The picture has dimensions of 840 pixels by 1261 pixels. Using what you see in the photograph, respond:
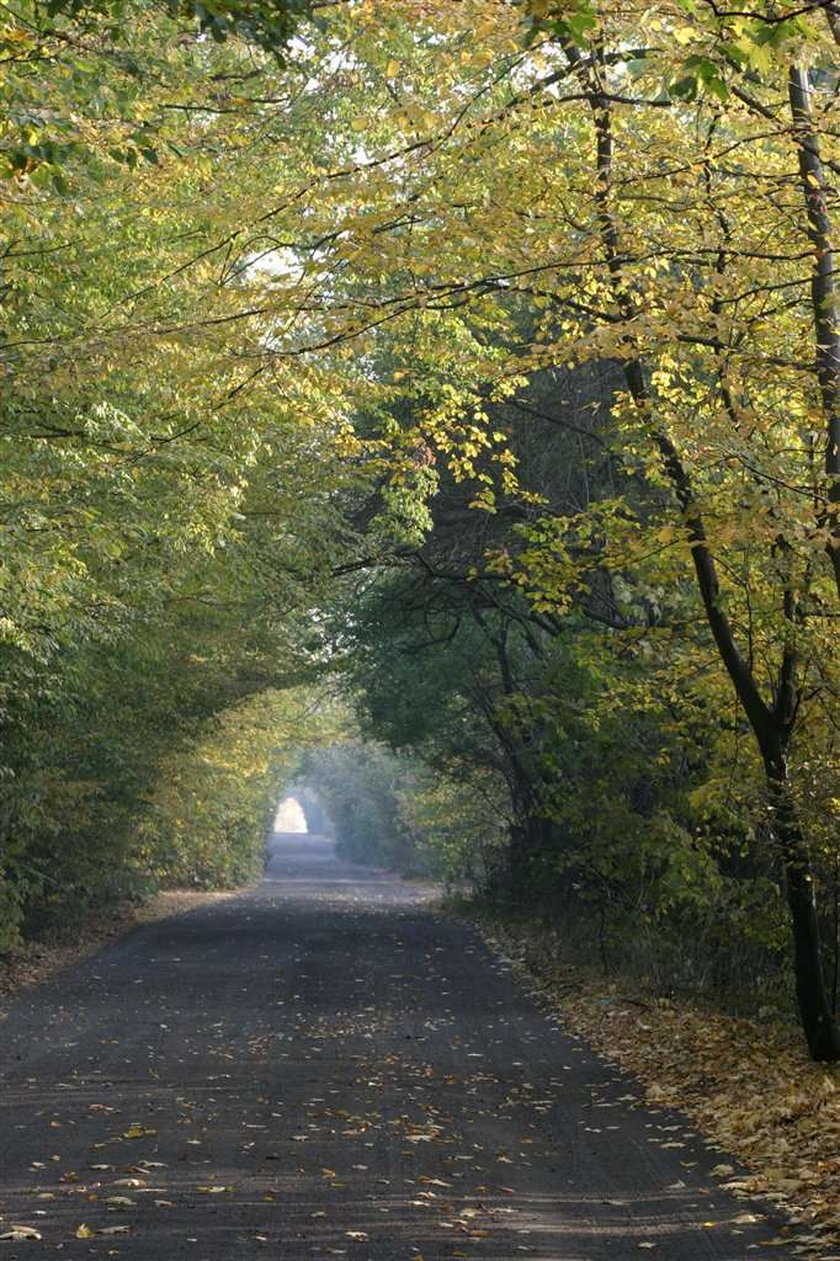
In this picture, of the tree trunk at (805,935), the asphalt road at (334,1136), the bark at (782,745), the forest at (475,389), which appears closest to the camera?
the asphalt road at (334,1136)

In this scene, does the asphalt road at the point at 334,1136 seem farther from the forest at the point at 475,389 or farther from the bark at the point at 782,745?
the forest at the point at 475,389

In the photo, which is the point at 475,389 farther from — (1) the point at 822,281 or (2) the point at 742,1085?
(2) the point at 742,1085

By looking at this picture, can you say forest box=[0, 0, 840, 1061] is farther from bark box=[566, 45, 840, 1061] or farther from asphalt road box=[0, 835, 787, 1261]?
asphalt road box=[0, 835, 787, 1261]

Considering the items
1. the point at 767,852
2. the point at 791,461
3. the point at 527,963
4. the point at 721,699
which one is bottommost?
the point at 527,963

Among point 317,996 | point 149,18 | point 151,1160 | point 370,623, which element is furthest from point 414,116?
point 370,623

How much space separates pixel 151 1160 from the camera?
8.48m

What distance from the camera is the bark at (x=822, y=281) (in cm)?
926

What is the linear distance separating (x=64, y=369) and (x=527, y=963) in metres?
13.1

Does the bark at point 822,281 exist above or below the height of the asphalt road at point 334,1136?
above

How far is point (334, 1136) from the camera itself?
9.27 metres

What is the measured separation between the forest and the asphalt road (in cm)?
255

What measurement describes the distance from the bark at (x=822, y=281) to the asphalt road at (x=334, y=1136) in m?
4.00

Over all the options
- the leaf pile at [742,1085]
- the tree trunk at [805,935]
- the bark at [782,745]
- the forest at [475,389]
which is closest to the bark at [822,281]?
the forest at [475,389]

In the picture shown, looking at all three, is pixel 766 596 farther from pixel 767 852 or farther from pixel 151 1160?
pixel 151 1160
